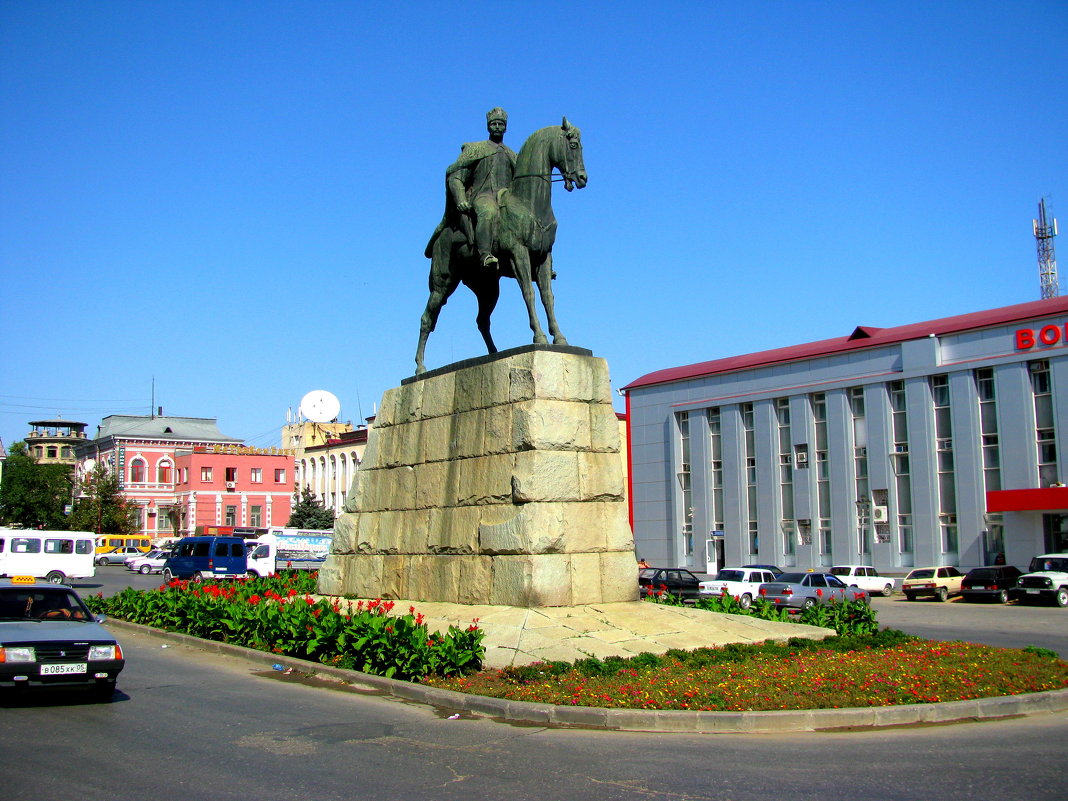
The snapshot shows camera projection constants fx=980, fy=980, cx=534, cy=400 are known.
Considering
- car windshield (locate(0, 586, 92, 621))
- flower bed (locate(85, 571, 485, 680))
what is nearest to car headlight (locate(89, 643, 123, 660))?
car windshield (locate(0, 586, 92, 621))

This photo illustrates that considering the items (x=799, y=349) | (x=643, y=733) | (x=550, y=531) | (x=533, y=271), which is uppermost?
(x=799, y=349)

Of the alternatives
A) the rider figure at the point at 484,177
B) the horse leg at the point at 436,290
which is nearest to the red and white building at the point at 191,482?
the horse leg at the point at 436,290

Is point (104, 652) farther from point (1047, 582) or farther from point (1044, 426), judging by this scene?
point (1044, 426)

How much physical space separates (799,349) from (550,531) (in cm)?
3570

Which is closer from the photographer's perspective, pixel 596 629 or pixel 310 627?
pixel 596 629

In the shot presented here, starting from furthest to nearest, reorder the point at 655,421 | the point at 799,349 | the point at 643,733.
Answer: the point at 655,421 < the point at 799,349 < the point at 643,733

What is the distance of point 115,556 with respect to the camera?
204 ft

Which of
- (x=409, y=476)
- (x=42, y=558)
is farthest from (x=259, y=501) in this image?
(x=409, y=476)

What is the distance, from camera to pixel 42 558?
38.9 m

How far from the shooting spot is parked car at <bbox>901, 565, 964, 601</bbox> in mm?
34344

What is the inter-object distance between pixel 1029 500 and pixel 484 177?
28.6 m

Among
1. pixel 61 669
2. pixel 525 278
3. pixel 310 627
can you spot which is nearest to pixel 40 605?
pixel 61 669

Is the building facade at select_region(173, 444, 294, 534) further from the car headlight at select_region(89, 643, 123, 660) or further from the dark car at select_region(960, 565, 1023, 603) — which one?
the car headlight at select_region(89, 643, 123, 660)

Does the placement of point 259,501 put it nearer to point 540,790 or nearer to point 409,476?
point 409,476
